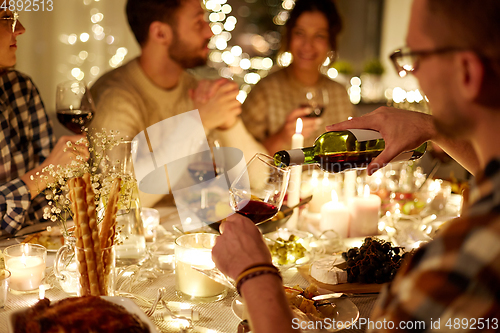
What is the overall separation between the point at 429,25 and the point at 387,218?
111cm

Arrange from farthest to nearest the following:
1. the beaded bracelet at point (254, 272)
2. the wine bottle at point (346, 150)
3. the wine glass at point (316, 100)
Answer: the wine glass at point (316, 100) → the wine bottle at point (346, 150) → the beaded bracelet at point (254, 272)

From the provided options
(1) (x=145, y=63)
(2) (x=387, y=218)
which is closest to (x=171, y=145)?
(1) (x=145, y=63)

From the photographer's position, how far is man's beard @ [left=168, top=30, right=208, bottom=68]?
2.39 m

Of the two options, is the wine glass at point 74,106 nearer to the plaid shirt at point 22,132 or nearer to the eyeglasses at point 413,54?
the plaid shirt at point 22,132

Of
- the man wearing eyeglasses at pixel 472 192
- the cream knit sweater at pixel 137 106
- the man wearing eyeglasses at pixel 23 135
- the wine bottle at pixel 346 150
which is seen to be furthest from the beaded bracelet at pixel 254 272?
the cream knit sweater at pixel 137 106

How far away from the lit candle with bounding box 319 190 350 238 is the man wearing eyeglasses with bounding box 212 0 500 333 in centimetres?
81

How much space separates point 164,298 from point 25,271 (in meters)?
0.32

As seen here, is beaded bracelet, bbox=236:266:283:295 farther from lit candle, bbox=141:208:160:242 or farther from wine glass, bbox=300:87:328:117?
wine glass, bbox=300:87:328:117

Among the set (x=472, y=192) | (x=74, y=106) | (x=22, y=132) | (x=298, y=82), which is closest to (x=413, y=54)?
(x=472, y=192)

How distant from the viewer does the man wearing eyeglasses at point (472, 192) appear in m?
0.43

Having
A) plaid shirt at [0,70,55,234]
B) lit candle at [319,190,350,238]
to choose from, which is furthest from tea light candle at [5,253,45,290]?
lit candle at [319,190,350,238]

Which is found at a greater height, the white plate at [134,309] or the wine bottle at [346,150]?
the wine bottle at [346,150]

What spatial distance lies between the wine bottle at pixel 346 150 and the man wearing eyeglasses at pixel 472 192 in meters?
0.40

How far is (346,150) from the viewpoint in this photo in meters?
1.00
